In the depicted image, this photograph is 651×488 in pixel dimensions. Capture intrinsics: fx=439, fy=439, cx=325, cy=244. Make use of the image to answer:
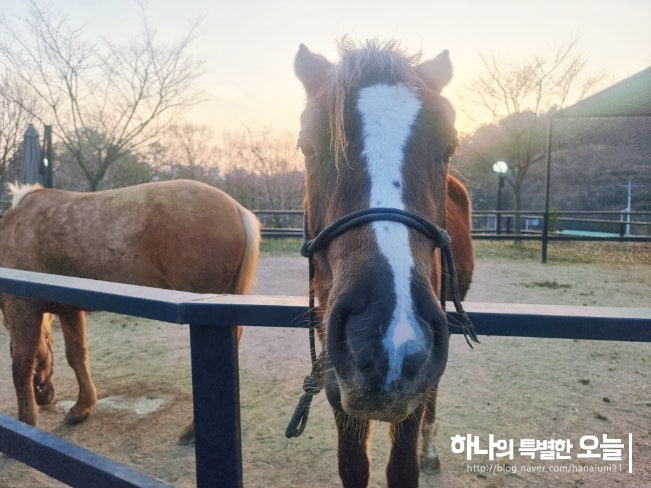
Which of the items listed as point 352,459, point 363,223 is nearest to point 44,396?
point 352,459

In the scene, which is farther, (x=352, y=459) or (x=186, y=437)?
(x=186, y=437)

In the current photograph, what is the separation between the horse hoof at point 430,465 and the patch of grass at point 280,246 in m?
9.66

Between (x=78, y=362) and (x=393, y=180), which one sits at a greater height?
(x=393, y=180)

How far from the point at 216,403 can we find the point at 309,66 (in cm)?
151

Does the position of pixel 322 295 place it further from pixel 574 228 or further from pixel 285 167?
pixel 574 228

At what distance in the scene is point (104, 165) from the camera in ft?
35.7

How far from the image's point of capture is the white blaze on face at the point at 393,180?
102 cm

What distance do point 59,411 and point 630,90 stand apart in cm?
1343

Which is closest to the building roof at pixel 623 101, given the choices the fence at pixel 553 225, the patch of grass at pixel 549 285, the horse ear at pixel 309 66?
the fence at pixel 553 225

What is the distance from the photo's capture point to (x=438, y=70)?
2.03m

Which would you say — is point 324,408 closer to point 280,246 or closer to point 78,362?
point 78,362

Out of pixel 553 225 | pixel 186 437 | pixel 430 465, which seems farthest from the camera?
pixel 553 225

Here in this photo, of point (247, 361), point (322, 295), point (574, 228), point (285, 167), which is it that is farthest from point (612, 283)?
point (285, 167)

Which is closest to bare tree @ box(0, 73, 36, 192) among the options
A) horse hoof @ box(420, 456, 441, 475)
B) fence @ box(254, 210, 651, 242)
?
fence @ box(254, 210, 651, 242)
